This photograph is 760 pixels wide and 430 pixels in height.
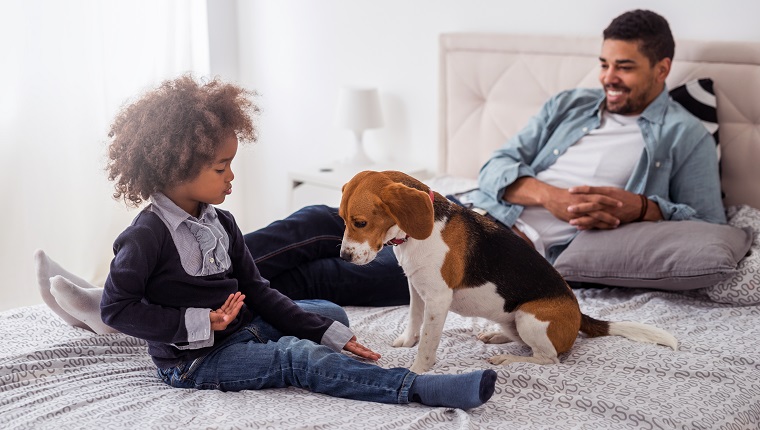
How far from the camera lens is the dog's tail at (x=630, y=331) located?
79.7 inches

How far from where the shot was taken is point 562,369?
1881 millimetres

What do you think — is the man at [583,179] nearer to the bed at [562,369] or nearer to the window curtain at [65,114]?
the bed at [562,369]

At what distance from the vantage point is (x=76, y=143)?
3.81 m

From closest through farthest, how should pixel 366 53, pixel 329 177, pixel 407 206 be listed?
1. pixel 407 206
2. pixel 329 177
3. pixel 366 53

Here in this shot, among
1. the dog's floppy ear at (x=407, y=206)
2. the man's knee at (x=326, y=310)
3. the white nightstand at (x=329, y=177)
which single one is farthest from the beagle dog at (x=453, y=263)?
the white nightstand at (x=329, y=177)

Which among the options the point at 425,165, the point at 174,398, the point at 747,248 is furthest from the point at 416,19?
the point at 174,398

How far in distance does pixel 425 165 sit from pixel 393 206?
7.08ft

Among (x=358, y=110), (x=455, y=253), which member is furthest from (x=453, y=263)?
(x=358, y=110)

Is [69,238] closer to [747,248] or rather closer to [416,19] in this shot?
[416,19]

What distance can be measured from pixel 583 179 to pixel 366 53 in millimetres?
1555

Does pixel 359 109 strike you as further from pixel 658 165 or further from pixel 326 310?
pixel 326 310

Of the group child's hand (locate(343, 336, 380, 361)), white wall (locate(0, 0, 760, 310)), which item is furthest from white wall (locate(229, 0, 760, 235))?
child's hand (locate(343, 336, 380, 361))

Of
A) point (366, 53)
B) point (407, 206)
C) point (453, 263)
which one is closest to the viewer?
point (407, 206)

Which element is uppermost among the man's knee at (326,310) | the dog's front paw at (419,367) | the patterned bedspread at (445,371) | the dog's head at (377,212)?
the dog's head at (377,212)
